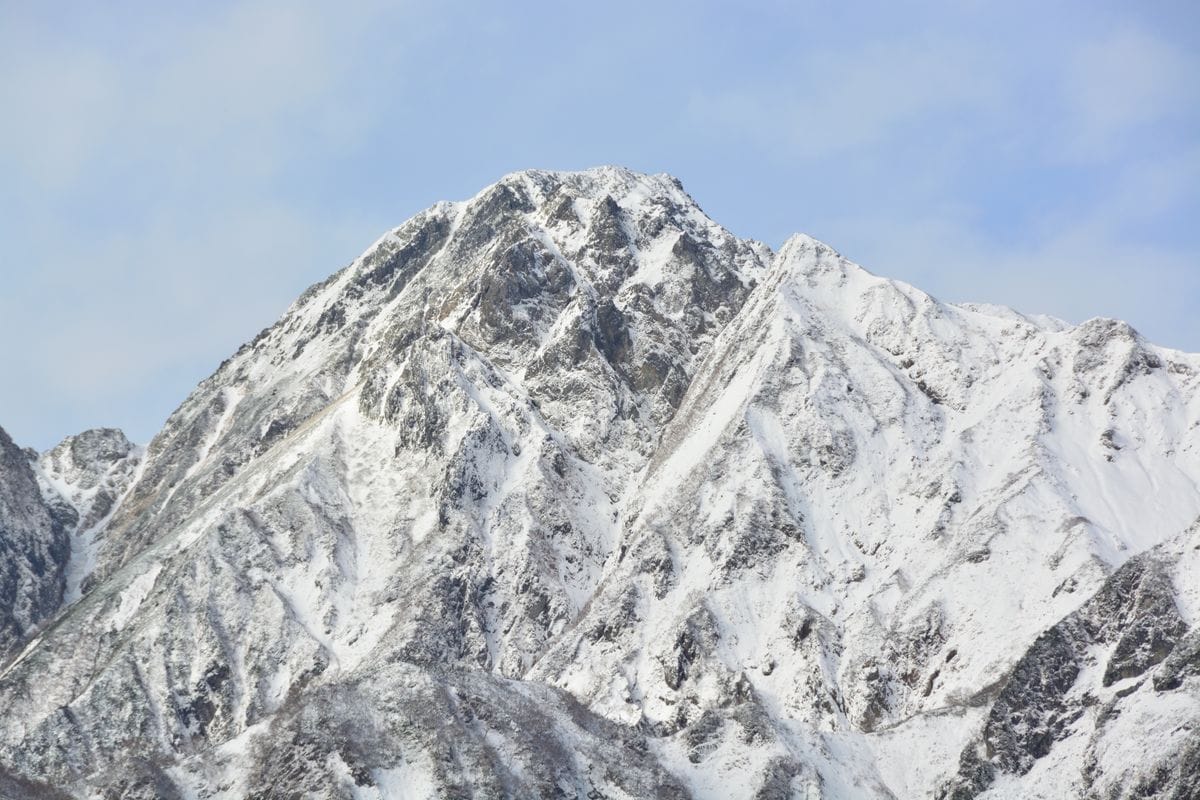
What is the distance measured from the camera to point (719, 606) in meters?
159

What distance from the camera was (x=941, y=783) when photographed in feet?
403

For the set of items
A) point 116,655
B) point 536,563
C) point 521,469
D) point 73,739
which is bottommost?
point 73,739

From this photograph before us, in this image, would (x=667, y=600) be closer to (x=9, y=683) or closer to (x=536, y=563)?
(x=536, y=563)

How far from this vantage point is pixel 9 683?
178 m

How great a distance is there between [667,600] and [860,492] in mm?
25886

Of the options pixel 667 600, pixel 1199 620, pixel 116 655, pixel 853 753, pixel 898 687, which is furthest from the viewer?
pixel 116 655

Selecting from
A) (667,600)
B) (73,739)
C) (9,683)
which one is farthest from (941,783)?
(9,683)

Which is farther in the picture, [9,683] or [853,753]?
[9,683]

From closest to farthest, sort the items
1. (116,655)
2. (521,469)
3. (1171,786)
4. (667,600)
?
1. (1171,786)
2. (667,600)
3. (116,655)
4. (521,469)

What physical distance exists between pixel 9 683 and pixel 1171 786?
13373 centimetres

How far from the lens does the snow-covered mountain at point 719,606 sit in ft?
390

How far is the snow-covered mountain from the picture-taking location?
390 feet

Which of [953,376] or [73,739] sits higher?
[953,376]

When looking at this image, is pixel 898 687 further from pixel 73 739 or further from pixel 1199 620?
pixel 73 739
